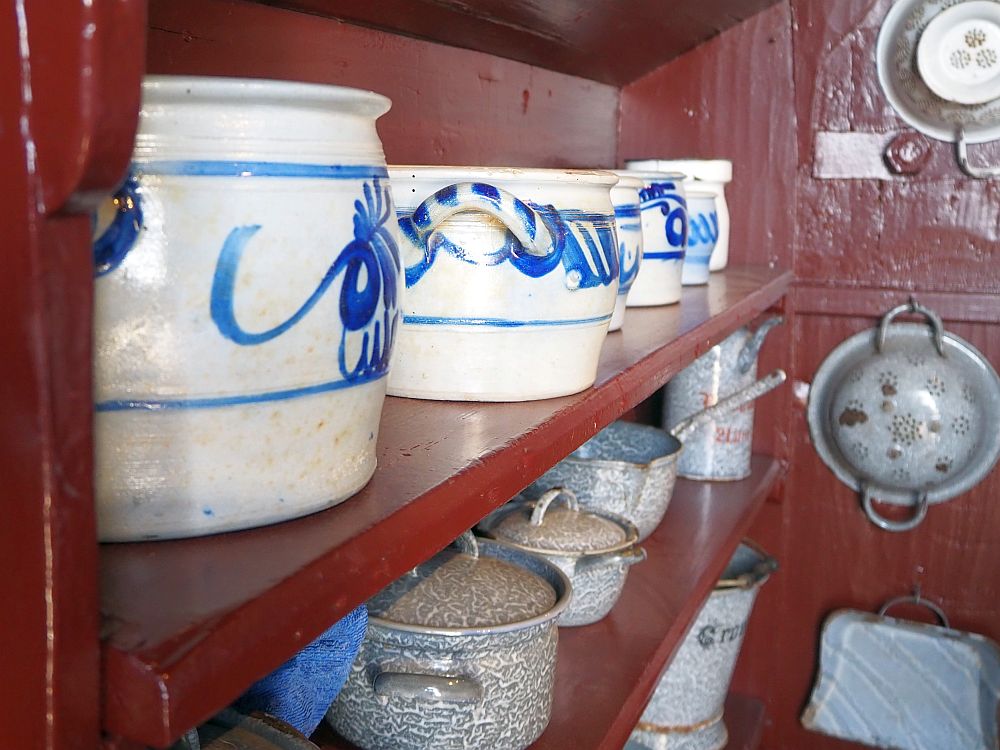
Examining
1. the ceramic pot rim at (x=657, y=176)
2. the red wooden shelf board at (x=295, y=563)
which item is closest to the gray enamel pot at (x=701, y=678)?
the ceramic pot rim at (x=657, y=176)

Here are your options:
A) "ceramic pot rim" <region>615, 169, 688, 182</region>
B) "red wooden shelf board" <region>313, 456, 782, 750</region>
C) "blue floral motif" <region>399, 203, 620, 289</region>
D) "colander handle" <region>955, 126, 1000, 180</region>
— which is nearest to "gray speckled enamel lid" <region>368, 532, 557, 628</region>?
"red wooden shelf board" <region>313, 456, 782, 750</region>

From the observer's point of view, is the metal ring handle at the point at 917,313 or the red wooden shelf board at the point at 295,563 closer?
the red wooden shelf board at the point at 295,563

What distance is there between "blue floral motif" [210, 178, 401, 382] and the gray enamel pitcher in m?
1.09

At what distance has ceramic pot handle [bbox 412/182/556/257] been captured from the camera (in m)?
0.53

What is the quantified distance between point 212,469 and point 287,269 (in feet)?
0.26

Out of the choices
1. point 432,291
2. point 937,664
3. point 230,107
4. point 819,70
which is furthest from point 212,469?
point 937,664

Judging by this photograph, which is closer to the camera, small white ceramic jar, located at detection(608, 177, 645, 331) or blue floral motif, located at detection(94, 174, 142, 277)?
blue floral motif, located at detection(94, 174, 142, 277)

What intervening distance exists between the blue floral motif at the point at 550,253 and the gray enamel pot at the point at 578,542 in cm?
33

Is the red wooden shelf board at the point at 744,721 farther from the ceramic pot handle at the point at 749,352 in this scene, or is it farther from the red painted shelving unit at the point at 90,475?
the red painted shelving unit at the point at 90,475

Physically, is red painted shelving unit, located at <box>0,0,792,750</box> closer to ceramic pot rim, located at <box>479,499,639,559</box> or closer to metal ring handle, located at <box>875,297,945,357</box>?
ceramic pot rim, located at <box>479,499,639,559</box>

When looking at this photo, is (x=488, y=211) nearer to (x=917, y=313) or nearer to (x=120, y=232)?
(x=120, y=232)

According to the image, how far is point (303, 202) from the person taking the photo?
0.36 meters

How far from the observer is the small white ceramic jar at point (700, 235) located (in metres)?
1.22

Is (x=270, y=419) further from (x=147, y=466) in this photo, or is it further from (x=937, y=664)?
(x=937, y=664)
